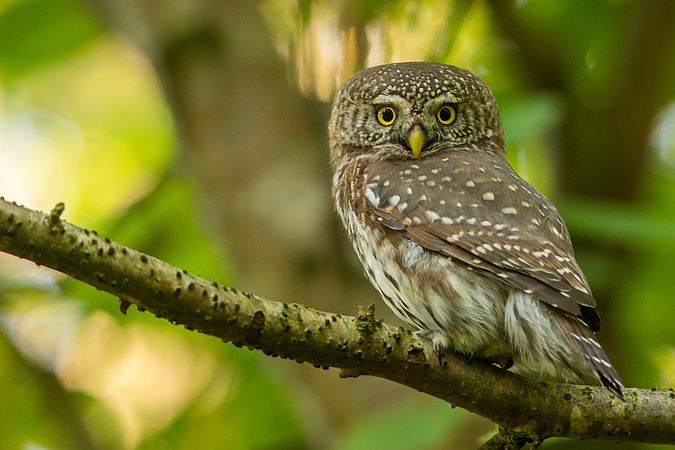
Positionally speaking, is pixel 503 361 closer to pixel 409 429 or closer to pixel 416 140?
pixel 409 429

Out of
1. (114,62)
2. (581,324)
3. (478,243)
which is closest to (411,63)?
(478,243)

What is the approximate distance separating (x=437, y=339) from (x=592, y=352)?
466mm

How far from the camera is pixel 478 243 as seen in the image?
3.46 m

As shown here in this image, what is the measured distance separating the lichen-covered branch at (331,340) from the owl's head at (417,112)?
150 centimetres

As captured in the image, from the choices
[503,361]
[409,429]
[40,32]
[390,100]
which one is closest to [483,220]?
A: [503,361]

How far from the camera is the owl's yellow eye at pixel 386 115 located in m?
4.58

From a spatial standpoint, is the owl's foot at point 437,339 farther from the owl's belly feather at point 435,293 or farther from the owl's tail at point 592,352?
the owl's tail at point 592,352

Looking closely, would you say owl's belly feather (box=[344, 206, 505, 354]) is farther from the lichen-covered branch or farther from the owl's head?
the owl's head

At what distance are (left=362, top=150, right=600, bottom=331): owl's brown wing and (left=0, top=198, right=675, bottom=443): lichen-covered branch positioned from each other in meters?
0.31

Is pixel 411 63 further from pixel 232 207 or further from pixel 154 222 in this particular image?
pixel 154 222

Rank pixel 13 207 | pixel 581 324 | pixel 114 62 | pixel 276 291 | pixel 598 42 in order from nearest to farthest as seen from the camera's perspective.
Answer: pixel 13 207, pixel 581 324, pixel 276 291, pixel 598 42, pixel 114 62

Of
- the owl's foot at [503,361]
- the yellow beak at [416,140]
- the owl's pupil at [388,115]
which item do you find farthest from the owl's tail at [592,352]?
the owl's pupil at [388,115]

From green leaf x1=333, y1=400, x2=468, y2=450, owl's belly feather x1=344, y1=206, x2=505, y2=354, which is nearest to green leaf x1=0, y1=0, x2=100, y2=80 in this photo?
owl's belly feather x1=344, y1=206, x2=505, y2=354

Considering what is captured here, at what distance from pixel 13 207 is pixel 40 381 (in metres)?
3.11
